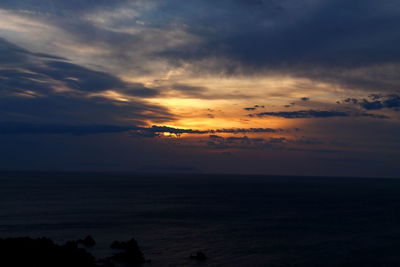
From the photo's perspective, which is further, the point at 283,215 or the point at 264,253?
the point at 283,215

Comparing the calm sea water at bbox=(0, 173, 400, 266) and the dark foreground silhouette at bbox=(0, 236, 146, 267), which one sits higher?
the dark foreground silhouette at bbox=(0, 236, 146, 267)

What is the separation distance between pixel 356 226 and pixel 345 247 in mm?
22463

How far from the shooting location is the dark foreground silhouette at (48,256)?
38166 millimetres

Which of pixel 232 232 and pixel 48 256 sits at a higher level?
pixel 48 256

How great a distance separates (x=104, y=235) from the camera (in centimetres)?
6238

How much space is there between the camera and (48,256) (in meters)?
40.3

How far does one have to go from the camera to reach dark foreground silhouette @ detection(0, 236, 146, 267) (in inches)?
1503

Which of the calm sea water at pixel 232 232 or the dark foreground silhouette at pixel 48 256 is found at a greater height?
the dark foreground silhouette at pixel 48 256

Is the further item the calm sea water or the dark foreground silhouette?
the calm sea water

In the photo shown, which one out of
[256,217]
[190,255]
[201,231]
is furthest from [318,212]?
[190,255]

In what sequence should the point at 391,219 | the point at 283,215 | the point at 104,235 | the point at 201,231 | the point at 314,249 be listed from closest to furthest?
the point at 314,249
the point at 104,235
the point at 201,231
the point at 391,219
the point at 283,215

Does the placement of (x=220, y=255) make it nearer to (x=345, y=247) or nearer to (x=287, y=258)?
(x=287, y=258)

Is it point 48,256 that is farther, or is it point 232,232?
point 232,232

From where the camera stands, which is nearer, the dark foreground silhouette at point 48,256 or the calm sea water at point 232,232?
the dark foreground silhouette at point 48,256
